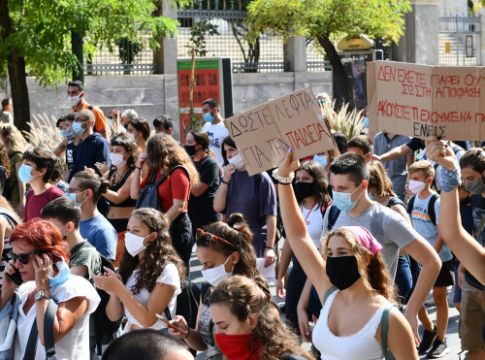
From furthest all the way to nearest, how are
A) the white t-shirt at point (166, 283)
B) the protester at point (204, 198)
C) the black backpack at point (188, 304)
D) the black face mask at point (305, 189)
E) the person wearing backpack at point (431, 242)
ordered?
1. the protester at point (204, 198)
2. the person wearing backpack at point (431, 242)
3. the black face mask at point (305, 189)
4. the black backpack at point (188, 304)
5. the white t-shirt at point (166, 283)

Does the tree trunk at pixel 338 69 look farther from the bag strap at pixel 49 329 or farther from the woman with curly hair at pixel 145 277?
the bag strap at pixel 49 329

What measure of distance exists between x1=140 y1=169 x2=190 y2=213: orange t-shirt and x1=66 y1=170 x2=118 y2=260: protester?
926mm

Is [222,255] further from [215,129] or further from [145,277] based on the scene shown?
[215,129]

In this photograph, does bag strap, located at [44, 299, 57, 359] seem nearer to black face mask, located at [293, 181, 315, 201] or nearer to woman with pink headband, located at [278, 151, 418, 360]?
woman with pink headband, located at [278, 151, 418, 360]

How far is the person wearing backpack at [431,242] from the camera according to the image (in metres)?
8.36

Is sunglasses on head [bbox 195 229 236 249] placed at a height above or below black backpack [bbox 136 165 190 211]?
above

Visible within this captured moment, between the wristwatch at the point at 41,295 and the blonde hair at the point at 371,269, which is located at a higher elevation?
the blonde hair at the point at 371,269

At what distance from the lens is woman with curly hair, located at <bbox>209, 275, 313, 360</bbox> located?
15.2 ft

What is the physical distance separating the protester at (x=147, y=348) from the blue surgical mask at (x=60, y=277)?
262cm

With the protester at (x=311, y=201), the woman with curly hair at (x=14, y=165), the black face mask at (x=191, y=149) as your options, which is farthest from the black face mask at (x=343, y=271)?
the woman with curly hair at (x=14, y=165)

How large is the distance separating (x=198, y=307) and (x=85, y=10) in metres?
10.6

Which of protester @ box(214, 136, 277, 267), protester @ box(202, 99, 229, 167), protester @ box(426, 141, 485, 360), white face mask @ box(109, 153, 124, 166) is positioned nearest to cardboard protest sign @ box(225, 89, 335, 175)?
protester @ box(426, 141, 485, 360)

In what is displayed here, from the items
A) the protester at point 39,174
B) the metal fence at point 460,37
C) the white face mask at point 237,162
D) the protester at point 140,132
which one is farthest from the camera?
the metal fence at point 460,37

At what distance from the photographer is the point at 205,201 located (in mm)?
10086
